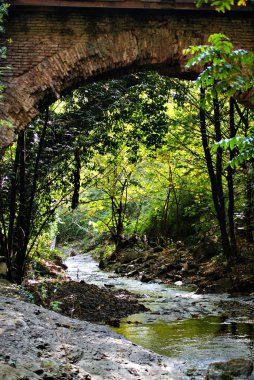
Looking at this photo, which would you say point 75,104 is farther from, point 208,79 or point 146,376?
point 146,376

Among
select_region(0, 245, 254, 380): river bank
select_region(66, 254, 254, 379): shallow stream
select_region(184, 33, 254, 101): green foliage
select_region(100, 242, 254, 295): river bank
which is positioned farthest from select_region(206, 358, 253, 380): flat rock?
select_region(100, 242, 254, 295): river bank

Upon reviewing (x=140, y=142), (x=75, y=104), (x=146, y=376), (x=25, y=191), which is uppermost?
(x=75, y=104)

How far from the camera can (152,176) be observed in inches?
759

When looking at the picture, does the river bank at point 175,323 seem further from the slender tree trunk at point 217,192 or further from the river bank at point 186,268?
the slender tree trunk at point 217,192

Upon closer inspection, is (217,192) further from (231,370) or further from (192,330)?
(231,370)

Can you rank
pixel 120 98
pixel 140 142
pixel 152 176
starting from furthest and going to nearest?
pixel 152 176 < pixel 140 142 < pixel 120 98

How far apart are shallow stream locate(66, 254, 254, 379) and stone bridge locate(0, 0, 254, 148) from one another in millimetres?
4216

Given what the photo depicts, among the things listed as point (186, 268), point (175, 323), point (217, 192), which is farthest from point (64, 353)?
point (186, 268)

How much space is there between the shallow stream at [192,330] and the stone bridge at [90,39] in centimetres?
422

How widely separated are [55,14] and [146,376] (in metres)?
6.58

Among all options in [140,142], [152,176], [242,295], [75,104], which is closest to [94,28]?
[75,104]

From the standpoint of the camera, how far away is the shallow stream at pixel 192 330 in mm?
5086

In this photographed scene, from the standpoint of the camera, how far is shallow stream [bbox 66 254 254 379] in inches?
200

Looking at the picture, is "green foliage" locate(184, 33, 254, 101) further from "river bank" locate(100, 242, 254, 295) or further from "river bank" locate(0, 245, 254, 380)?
"river bank" locate(100, 242, 254, 295)
